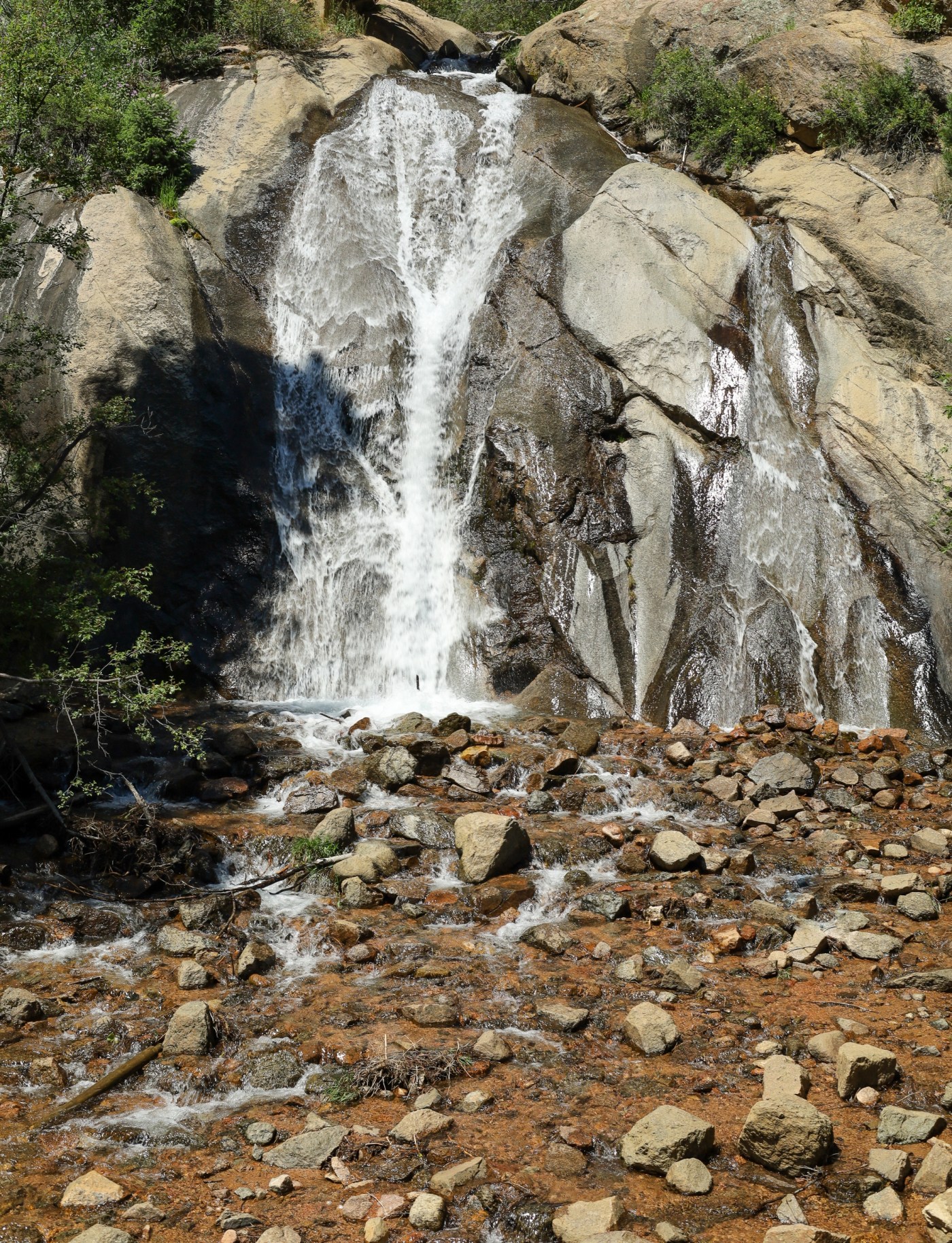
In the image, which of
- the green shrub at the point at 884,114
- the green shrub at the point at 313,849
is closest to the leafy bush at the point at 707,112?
the green shrub at the point at 884,114

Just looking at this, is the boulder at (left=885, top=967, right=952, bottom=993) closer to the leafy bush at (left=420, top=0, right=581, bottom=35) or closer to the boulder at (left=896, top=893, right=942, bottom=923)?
the boulder at (left=896, top=893, right=942, bottom=923)

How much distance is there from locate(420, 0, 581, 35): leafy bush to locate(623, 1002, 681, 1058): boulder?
27.6 m

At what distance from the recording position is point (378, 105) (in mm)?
21000

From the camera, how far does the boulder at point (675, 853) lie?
909 cm

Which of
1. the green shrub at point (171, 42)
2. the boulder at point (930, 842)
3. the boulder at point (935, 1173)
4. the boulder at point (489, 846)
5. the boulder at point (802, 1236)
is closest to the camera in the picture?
the boulder at point (802, 1236)

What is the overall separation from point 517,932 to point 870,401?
10631mm

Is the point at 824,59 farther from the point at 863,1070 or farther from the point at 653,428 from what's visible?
the point at 863,1070

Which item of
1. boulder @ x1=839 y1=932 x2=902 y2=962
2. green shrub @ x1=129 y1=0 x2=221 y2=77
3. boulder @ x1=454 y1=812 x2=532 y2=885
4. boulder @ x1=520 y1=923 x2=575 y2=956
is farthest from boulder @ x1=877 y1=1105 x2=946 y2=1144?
green shrub @ x1=129 y1=0 x2=221 y2=77

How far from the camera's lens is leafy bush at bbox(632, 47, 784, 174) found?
18.8 m

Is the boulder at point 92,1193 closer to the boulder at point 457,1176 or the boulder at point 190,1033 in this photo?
the boulder at point 190,1033

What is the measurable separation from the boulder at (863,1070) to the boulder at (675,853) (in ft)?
10.6

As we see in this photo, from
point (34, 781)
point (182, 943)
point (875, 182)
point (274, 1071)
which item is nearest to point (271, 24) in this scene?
point (875, 182)


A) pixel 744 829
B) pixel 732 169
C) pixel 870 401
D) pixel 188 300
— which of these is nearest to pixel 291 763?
pixel 744 829

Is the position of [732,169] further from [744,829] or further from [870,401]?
[744,829]
